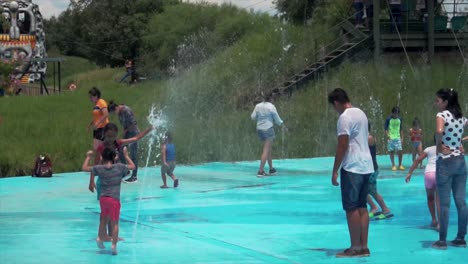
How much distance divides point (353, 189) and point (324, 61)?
22350 mm

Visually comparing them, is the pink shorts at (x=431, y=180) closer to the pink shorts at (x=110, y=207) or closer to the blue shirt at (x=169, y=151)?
the pink shorts at (x=110, y=207)

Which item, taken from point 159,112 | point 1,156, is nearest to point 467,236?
point 1,156

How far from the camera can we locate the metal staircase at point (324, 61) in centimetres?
3015

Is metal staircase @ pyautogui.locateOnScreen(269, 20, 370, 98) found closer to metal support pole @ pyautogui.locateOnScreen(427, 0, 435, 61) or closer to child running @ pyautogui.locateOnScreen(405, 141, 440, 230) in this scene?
metal support pole @ pyautogui.locateOnScreen(427, 0, 435, 61)

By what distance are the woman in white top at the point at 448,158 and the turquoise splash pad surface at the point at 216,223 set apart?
1.35 ft

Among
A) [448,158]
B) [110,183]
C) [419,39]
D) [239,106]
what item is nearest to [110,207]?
[110,183]

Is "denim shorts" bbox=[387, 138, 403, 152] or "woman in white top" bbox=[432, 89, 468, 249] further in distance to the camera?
"denim shorts" bbox=[387, 138, 403, 152]

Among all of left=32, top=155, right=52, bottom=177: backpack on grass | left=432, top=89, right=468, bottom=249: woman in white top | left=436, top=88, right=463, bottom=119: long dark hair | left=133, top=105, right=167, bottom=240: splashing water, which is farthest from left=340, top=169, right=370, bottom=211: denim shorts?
left=32, top=155, right=52, bottom=177: backpack on grass

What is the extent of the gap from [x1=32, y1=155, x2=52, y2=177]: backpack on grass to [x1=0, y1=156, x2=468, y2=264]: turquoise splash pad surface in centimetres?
74

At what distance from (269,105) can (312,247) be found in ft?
25.5

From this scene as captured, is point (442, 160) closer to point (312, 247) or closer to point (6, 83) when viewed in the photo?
point (312, 247)

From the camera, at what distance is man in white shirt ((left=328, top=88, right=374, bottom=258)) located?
28.6 ft

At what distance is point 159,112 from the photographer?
1110 inches

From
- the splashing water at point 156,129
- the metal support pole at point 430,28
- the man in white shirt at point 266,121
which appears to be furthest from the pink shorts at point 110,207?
the metal support pole at point 430,28
